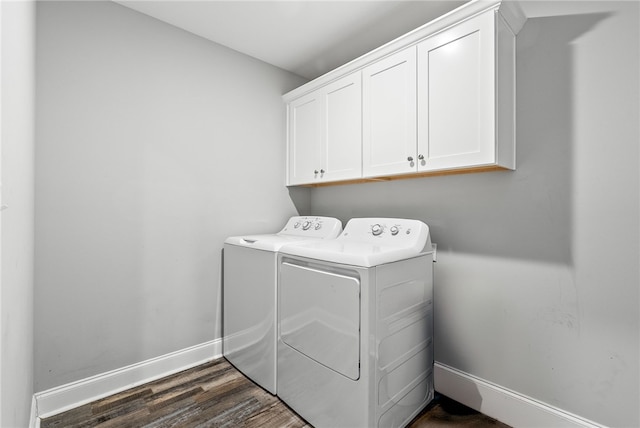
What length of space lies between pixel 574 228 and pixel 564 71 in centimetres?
77

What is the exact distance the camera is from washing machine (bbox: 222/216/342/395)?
188 centimetres

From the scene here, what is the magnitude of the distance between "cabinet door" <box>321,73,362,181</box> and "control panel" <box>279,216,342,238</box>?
33 cm

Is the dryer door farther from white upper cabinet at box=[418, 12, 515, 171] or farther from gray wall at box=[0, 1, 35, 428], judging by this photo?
→ gray wall at box=[0, 1, 35, 428]

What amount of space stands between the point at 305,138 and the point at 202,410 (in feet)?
6.52

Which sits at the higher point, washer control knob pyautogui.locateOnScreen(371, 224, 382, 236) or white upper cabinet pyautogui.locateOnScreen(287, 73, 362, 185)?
white upper cabinet pyautogui.locateOnScreen(287, 73, 362, 185)

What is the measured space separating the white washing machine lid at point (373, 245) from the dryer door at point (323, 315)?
0.08 metres

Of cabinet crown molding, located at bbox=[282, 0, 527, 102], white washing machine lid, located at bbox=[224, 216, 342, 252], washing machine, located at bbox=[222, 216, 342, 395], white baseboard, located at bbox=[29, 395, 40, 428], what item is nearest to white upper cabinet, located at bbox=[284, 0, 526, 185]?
cabinet crown molding, located at bbox=[282, 0, 527, 102]

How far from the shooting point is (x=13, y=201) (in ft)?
2.98

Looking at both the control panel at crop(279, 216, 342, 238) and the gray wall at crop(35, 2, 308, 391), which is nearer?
the gray wall at crop(35, 2, 308, 391)

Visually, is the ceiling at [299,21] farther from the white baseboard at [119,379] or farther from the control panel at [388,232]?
the white baseboard at [119,379]

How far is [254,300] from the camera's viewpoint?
2006 mm

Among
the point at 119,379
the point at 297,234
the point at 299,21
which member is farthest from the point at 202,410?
the point at 299,21

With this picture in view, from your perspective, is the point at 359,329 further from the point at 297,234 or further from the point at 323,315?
the point at 297,234

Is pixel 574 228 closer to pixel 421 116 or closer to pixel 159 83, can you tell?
pixel 421 116
